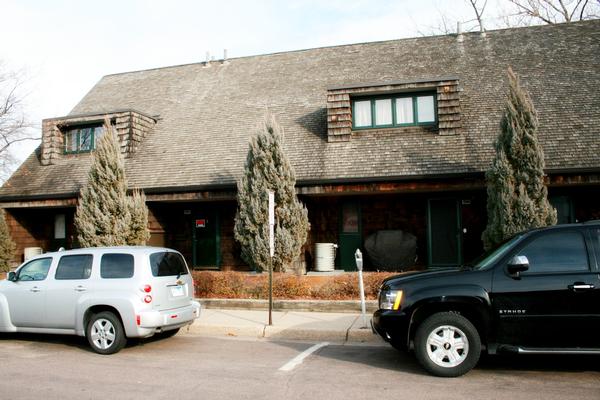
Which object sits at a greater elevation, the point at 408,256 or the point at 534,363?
the point at 408,256

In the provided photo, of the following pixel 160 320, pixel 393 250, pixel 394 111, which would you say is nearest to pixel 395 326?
pixel 160 320

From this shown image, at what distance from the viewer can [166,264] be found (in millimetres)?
8203

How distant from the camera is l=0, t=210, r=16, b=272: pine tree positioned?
50.0 ft

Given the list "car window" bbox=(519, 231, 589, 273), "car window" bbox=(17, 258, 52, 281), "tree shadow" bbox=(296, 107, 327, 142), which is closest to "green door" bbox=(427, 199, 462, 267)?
"tree shadow" bbox=(296, 107, 327, 142)

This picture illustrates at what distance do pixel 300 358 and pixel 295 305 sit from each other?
3474 millimetres

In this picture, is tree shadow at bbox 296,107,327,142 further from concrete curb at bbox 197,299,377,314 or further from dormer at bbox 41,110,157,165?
concrete curb at bbox 197,299,377,314

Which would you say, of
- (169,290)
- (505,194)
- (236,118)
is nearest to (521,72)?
(505,194)

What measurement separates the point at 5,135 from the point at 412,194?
18913 mm

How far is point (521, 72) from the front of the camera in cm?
1611

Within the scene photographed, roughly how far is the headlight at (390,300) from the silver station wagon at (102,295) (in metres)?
3.28

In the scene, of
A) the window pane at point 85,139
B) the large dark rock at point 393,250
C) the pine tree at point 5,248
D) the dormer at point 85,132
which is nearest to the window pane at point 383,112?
the large dark rock at point 393,250

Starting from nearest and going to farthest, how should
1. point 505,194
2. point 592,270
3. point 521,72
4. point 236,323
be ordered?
1. point 592,270
2. point 236,323
3. point 505,194
4. point 521,72

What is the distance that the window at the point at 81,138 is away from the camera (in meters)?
17.8

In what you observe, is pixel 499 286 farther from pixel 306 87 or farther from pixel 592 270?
pixel 306 87
